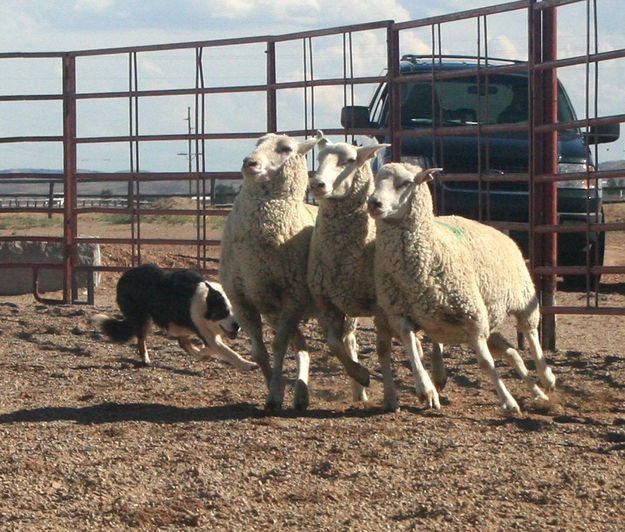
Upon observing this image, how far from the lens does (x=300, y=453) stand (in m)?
5.24

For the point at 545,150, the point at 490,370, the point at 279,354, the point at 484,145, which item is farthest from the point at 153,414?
the point at 484,145

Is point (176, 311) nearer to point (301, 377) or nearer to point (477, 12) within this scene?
point (301, 377)

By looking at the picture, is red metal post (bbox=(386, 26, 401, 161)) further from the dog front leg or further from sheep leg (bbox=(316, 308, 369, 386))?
sheep leg (bbox=(316, 308, 369, 386))

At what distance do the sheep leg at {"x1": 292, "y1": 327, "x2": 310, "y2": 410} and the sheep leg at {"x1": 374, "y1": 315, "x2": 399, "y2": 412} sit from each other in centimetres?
43

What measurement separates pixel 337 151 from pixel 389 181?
409 mm

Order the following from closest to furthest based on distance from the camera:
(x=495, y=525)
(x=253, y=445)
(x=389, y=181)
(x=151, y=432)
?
(x=495, y=525), (x=253, y=445), (x=151, y=432), (x=389, y=181)

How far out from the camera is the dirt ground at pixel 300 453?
4.29m

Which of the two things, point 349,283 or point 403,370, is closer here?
point 349,283

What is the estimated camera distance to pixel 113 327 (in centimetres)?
894

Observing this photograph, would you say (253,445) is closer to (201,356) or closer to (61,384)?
(61,384)

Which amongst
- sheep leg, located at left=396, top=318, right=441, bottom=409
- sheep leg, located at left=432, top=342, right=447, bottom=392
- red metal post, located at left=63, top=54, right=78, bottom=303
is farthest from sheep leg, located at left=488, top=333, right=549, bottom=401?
red metal post, located at left=63, top=54, right=78, bottom=303

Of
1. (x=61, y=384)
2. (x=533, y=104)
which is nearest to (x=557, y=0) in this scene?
(x=533, y=104)

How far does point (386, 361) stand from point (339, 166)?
1.11 meters

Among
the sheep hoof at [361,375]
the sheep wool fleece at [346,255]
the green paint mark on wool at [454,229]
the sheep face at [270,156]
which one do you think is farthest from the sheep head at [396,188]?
the sheep hoof at [361,375]
